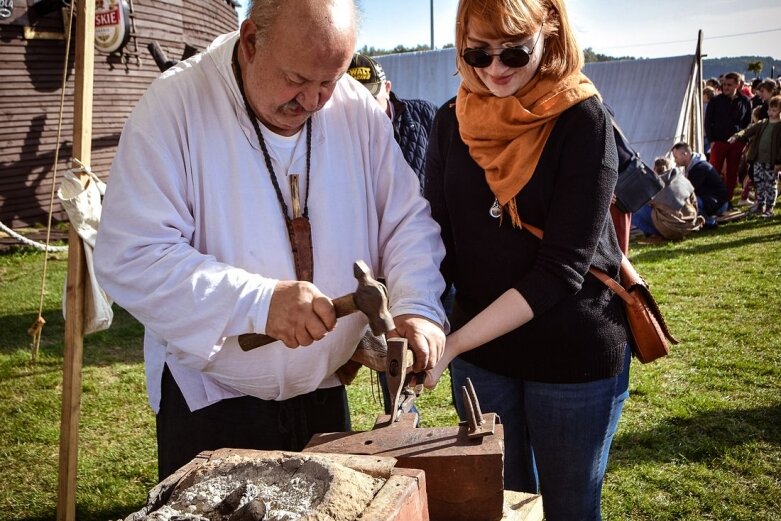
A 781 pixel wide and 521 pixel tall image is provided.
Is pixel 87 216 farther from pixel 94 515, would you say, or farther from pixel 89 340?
pixel 89 340

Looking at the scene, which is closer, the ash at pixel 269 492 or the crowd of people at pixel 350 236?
the ash at pixel 269 492

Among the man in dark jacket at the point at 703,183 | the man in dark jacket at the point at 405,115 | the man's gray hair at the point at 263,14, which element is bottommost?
the man in dark jacket at the point at 703,183

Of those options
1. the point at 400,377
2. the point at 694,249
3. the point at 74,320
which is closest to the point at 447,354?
the point at 400,377

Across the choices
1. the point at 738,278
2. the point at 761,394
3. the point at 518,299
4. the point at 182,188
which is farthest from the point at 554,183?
the point at 738,278

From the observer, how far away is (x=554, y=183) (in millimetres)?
1878

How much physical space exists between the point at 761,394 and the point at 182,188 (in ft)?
13.8

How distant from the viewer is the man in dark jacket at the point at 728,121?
1180cm

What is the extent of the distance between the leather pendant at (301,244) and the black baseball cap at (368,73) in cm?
185

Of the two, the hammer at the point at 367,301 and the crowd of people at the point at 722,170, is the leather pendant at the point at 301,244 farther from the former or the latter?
the crowd of people at the point at 722,170

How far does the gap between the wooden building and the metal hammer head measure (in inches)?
309

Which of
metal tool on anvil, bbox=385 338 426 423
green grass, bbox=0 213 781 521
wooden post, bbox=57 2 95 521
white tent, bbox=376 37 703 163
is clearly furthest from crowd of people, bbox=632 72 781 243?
metal tool on anvil, bbox=385 338 426 423

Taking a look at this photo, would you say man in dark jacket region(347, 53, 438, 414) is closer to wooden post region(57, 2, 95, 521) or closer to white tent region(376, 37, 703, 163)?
wooden post region(57, 2, 95, 521)

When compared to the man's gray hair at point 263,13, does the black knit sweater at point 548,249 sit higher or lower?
lower

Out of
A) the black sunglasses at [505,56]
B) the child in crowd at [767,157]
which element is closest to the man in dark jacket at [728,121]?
the child in crowd at [767,157]
